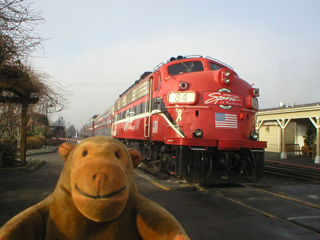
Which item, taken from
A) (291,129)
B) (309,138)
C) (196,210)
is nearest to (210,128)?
(196,210)

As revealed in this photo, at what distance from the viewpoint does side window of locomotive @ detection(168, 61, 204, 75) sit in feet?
27.0

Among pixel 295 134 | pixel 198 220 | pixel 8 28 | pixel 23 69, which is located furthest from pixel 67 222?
pixel 295 134

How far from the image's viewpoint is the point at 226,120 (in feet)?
23.6

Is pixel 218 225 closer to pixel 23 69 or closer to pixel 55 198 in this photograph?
pixel 55 198

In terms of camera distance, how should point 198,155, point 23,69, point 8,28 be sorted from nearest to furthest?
1. point 8,28
2. point 198,155
3. point 23,69

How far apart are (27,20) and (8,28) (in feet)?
1.53

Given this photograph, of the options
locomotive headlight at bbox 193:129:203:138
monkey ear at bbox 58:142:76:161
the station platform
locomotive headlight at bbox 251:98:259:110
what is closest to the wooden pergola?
locomotive headlight at bbox 193:129:203:138

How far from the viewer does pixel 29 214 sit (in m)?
2.06

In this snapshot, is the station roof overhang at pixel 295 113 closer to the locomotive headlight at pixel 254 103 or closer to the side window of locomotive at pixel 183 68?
the locomotive headlight at pixel 254 103

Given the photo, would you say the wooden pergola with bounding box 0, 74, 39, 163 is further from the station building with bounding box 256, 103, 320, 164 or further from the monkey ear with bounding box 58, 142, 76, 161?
the station building with bounding box 256, 103, 320, 164

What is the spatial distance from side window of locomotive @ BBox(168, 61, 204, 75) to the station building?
12.0m

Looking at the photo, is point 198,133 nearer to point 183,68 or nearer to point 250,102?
→ point 250,102

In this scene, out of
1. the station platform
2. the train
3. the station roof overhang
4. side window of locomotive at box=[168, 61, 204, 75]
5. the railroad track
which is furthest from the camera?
the station roof overhang

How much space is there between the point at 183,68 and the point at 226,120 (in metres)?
2.24
